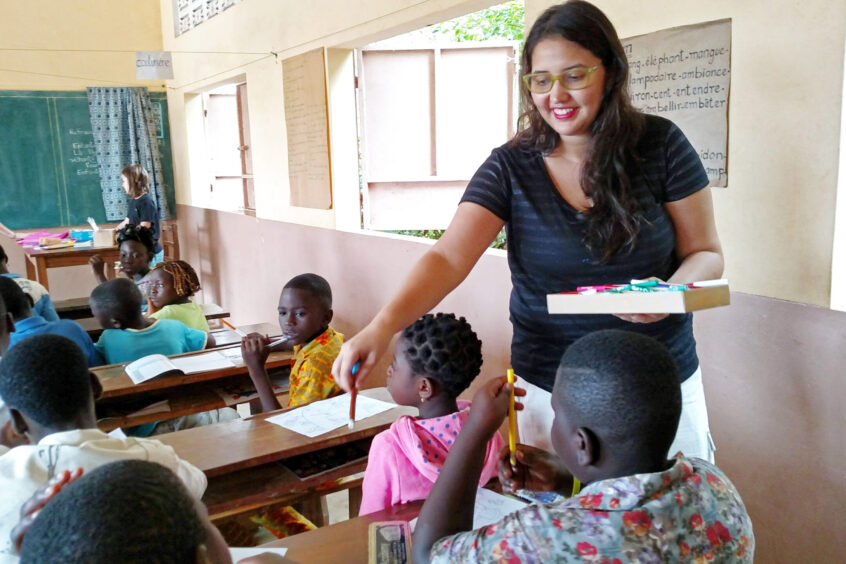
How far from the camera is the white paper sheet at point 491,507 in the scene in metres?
1.38

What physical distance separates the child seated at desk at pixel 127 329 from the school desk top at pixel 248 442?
1121mm

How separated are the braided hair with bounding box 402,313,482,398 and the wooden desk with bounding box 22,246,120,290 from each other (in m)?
5.27

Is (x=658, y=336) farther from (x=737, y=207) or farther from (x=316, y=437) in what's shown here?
(x=316, y=437)

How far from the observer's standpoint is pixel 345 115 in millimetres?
4336

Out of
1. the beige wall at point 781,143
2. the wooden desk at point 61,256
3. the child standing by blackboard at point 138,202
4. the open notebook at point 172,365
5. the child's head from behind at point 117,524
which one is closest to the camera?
the child's head from behind at point 117,524

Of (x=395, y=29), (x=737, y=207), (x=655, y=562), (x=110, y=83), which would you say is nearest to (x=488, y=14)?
(x=110, y=83)

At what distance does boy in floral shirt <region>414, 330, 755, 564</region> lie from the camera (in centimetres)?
89

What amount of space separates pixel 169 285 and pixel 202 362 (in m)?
1.05

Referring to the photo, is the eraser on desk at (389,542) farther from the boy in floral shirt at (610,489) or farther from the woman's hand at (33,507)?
the woman's hand at (33,507)

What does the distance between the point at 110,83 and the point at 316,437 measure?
6.81m

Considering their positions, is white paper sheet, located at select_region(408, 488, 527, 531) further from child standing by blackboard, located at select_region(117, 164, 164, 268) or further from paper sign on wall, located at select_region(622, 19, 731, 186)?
child standing by blackboard, located at select_region(117, 164, 164, 268)

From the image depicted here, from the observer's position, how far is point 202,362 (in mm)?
2822

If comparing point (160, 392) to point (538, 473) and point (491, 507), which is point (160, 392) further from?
point (538, 473)

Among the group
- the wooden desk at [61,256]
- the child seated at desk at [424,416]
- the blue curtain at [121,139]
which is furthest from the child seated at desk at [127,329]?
the blue curtain at [121,139]
